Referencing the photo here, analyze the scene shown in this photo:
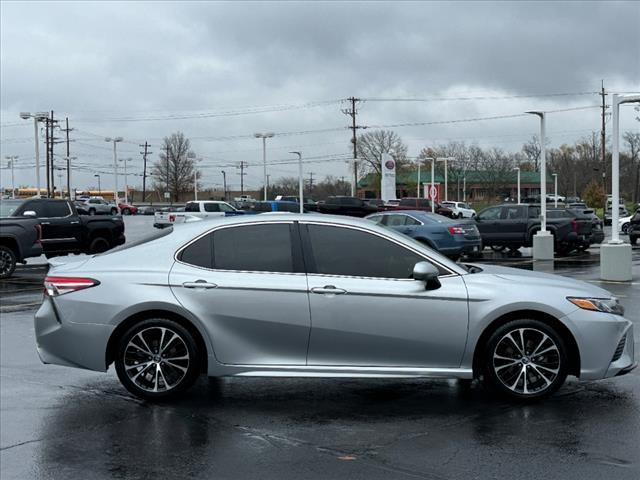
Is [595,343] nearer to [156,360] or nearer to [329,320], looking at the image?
[329,320]

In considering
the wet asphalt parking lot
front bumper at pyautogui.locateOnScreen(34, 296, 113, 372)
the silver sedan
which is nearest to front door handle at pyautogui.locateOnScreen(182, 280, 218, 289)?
the silver sedan

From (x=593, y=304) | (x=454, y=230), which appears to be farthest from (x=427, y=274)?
(x=454, y=230)

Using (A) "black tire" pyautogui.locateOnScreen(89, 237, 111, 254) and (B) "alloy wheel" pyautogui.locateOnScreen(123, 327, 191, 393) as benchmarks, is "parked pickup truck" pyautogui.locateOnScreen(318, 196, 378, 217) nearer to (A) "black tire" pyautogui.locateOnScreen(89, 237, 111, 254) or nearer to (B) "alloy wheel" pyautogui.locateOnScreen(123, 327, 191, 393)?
(A) "black tire" pyautogui.locateOnScreen(89, 237, 111, 254)

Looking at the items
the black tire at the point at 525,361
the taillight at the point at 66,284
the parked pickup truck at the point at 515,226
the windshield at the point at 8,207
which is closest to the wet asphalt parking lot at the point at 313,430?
the black tire at the point at 525,361

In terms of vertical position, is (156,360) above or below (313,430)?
above

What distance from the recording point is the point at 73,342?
6434 mm

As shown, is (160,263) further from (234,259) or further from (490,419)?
(490,419)

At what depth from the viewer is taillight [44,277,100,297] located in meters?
6.49

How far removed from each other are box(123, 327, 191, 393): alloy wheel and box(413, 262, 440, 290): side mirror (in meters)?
2.04

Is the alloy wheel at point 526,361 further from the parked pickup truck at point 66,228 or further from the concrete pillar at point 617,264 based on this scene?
the parked pickup truck at point 66,228

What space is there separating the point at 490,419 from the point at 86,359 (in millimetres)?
3365

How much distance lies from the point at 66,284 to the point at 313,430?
252 cm

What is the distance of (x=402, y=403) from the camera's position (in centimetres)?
642

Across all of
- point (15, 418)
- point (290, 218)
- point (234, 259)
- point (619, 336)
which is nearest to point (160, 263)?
point (234, 259)
